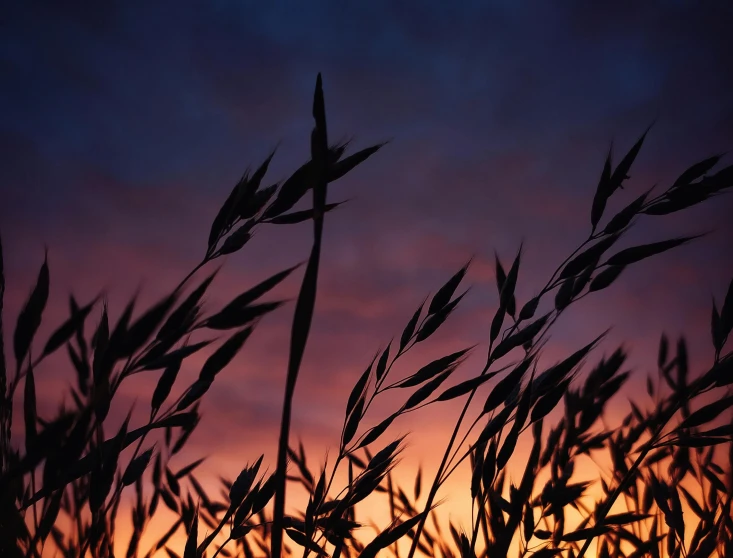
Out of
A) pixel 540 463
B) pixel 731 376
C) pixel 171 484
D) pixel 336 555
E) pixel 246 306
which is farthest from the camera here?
pixel 171 484

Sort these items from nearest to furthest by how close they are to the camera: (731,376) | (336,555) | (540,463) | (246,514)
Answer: (336,555)
(731,376)
(246,514)
(540,463)

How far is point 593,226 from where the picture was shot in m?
1.48

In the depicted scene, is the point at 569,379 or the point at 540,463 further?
the point at 540,463

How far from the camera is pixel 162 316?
28.2 inches

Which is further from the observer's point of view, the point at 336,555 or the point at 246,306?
the point at 336,555

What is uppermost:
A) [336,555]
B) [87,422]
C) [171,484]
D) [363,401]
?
[171,484]

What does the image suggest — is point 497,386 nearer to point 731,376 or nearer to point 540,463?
point 731,376

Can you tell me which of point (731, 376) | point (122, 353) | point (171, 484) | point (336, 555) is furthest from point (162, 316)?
point (171, 484)

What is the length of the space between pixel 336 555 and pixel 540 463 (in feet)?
3.30

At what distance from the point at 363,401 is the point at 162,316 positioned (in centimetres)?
88

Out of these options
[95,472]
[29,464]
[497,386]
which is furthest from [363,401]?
[29,464]

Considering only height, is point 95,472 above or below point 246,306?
below

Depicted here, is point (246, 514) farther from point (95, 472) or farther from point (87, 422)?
point (87, 422)

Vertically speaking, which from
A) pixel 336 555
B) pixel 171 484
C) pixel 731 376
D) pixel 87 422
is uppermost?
pixel 171 484
